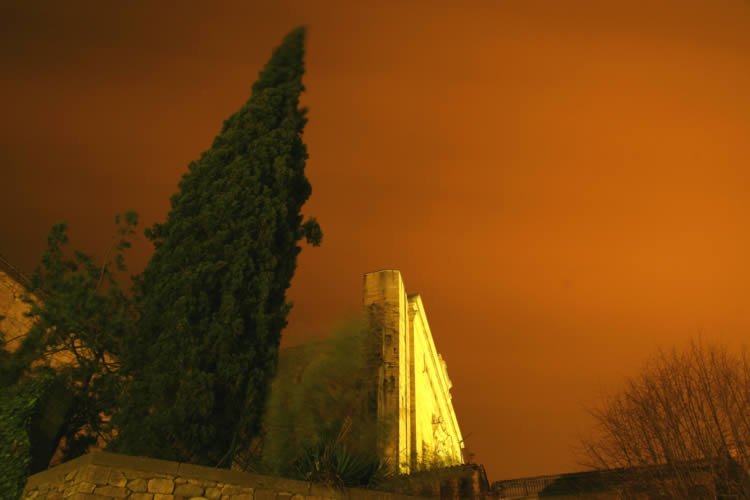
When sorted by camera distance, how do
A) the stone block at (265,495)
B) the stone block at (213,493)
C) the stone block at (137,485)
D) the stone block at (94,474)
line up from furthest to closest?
the stone block at (265,495) → the stone block at (213,493) → the stone block at (137,485) → the stone block at (94,474)

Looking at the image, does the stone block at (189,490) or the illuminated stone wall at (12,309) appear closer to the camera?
the stone block at (189,490)

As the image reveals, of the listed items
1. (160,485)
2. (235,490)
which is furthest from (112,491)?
(235,490)

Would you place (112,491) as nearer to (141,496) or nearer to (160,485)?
(141,496)

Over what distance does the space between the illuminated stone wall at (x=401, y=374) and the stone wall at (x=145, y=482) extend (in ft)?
23.0

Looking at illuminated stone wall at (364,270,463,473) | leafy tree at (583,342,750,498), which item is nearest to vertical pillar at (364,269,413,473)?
illuminated stone wall at (364,270,463,473)

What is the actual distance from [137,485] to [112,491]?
0.29 meters

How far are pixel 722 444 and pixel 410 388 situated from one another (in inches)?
340

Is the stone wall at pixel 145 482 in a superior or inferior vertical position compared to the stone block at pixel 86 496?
superior

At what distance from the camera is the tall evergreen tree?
862cm

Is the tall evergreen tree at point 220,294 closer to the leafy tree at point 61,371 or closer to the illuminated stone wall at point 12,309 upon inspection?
the leafy tree at point 61,371

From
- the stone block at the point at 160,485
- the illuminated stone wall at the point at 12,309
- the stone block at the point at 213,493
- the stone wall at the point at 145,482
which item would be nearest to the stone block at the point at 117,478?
the stone wall at the point at 145,482

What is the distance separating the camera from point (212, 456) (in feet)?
28.6

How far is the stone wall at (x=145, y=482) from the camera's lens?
6.23 metres

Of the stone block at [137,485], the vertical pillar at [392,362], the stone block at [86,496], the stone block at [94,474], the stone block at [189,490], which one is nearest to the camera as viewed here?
the stone block at [86,496]
